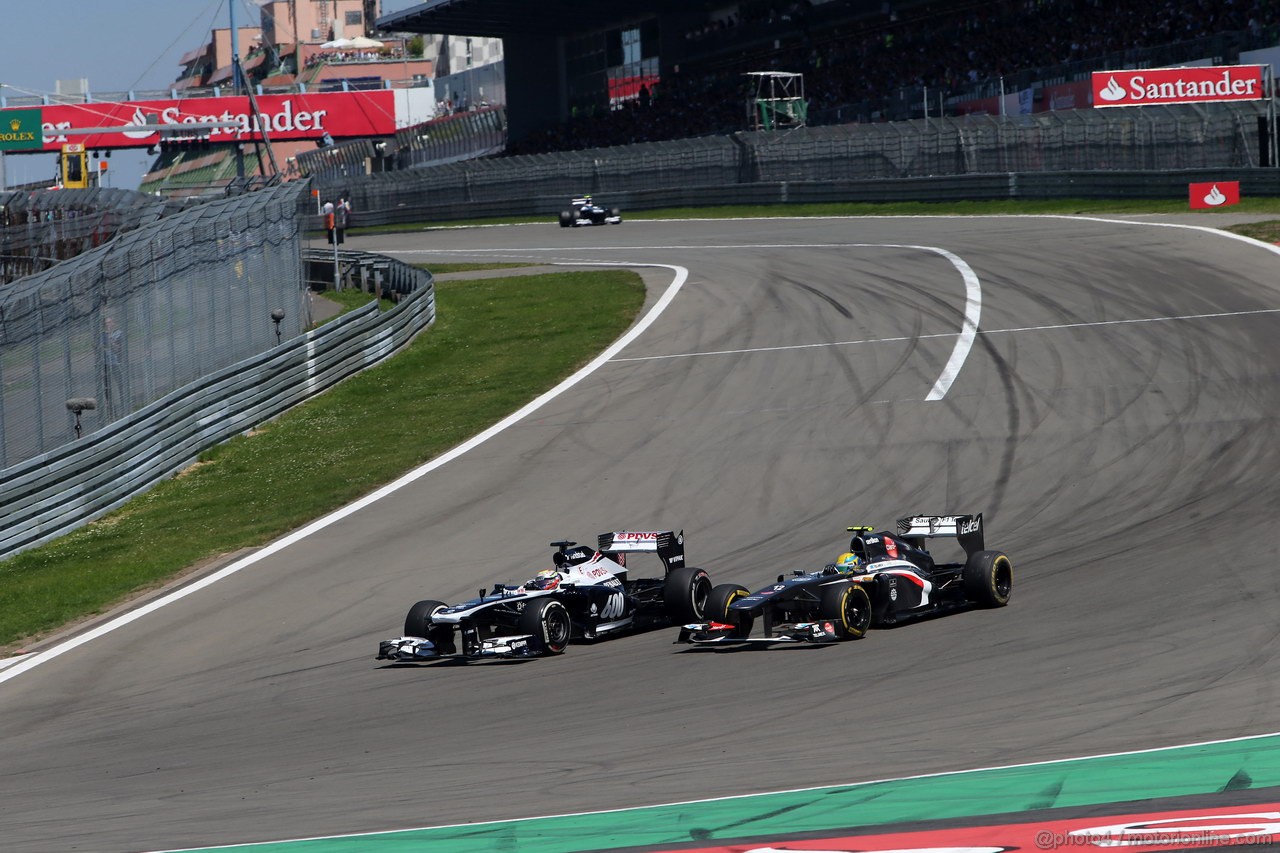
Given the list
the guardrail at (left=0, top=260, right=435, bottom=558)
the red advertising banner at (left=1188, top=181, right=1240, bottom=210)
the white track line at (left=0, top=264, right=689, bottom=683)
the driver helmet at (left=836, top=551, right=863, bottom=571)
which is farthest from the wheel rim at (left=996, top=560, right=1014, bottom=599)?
the red advertising banner at (left=1188, top=181, right=1240, bottom=210)

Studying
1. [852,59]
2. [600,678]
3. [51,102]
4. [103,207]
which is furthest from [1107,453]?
[51,102]

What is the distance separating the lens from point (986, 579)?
1094 cm

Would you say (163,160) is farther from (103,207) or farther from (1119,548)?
(1119,548)

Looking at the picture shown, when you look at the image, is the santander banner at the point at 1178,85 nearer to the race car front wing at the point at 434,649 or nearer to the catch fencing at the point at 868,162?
the catch fencing at the point at 868,162

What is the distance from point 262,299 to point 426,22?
63.6 metres

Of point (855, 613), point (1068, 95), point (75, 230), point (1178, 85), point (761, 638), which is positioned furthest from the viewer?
point (1068, 95)

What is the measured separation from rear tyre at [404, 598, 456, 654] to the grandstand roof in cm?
7134

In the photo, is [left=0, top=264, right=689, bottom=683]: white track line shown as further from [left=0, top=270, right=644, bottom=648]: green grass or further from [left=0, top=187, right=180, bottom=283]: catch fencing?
[left=0, top=187, right=180, bottom=283]: catch fencing

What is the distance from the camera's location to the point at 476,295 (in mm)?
34406

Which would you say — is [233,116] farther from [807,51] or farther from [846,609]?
[846,609]

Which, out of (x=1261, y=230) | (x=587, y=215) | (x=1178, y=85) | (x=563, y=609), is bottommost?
(x=563, y=609)

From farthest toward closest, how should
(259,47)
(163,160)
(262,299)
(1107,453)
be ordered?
(259,47) → (163,160) → (262,299) → (1107,453)

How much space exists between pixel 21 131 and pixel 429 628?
2861 inches

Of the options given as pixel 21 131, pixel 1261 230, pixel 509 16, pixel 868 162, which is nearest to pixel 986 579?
pixel 1261 230
